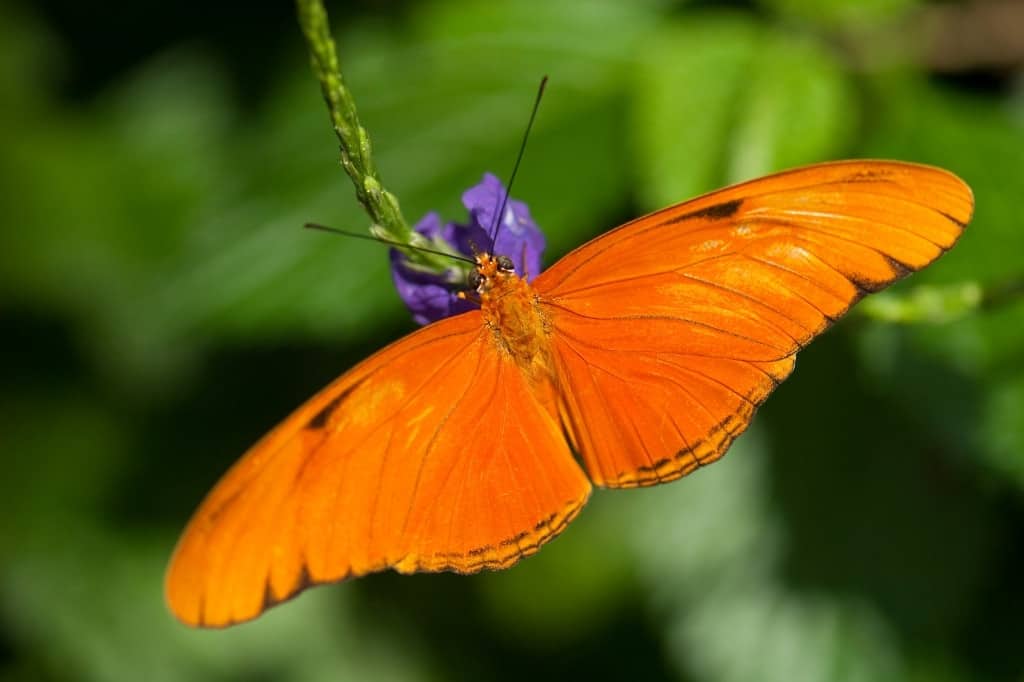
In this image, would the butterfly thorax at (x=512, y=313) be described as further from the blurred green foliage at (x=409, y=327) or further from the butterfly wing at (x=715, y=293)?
the blurred green foliage at (x=409, y=327)

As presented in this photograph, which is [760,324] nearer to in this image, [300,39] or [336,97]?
[336,97]

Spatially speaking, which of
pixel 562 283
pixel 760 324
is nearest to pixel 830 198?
pixel 760 324

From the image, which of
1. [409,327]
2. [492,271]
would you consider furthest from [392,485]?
[409,327]

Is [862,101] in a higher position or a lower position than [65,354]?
lower

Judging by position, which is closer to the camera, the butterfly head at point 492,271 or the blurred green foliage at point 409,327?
the butterfly head at point 492,271

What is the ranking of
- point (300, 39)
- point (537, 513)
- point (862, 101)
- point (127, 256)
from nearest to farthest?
point (537, 513), point (862, 101), point (300, 39), point (127, 256)

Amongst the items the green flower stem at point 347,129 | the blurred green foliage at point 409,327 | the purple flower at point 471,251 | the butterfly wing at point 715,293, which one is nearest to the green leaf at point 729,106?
the blurred green foliage at point 409,327
